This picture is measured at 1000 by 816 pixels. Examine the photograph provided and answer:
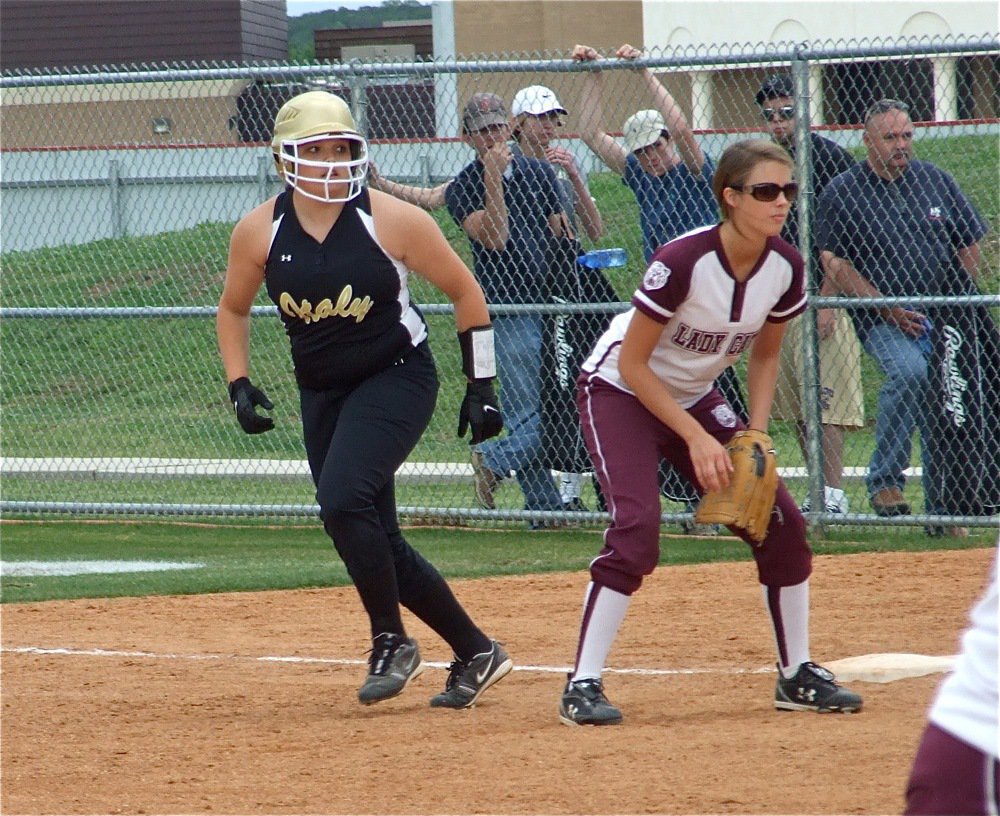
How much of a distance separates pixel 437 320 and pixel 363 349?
10773mm

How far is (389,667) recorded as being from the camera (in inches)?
210

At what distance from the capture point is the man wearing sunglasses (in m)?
8.64

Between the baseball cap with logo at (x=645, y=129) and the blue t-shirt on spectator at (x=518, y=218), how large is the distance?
627 mm

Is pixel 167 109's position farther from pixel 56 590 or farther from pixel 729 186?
pixel 729 186

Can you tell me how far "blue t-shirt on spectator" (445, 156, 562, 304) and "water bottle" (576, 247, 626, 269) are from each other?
0.35 meters

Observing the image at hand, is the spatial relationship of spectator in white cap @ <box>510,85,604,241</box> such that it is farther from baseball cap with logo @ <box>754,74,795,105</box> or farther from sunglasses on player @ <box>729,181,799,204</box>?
sunglasses on player @ <box>729,181,799,204</box>

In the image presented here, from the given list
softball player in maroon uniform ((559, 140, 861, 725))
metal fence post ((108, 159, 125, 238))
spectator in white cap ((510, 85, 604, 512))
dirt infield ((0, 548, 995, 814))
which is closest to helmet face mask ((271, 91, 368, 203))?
softball player in maroon uniform ((559, 140, 861, 725))

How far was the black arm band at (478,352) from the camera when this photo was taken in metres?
5.51

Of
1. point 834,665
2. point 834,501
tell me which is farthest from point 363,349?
point 834,501

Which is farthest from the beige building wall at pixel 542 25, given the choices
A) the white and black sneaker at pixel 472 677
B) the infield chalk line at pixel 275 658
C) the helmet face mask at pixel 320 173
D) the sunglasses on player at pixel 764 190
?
the sunglasses on player at pixel 764 190

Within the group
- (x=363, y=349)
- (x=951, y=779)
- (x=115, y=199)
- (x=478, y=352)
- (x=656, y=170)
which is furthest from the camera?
(x=115, y=199)

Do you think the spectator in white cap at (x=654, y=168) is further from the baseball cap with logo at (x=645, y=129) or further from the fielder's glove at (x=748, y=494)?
the fielder's glove at (x=748, y=494)

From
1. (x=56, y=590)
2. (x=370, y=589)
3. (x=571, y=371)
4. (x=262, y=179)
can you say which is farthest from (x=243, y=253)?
(x=262, y=179)

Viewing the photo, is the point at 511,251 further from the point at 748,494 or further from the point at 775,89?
the point at 748,494
